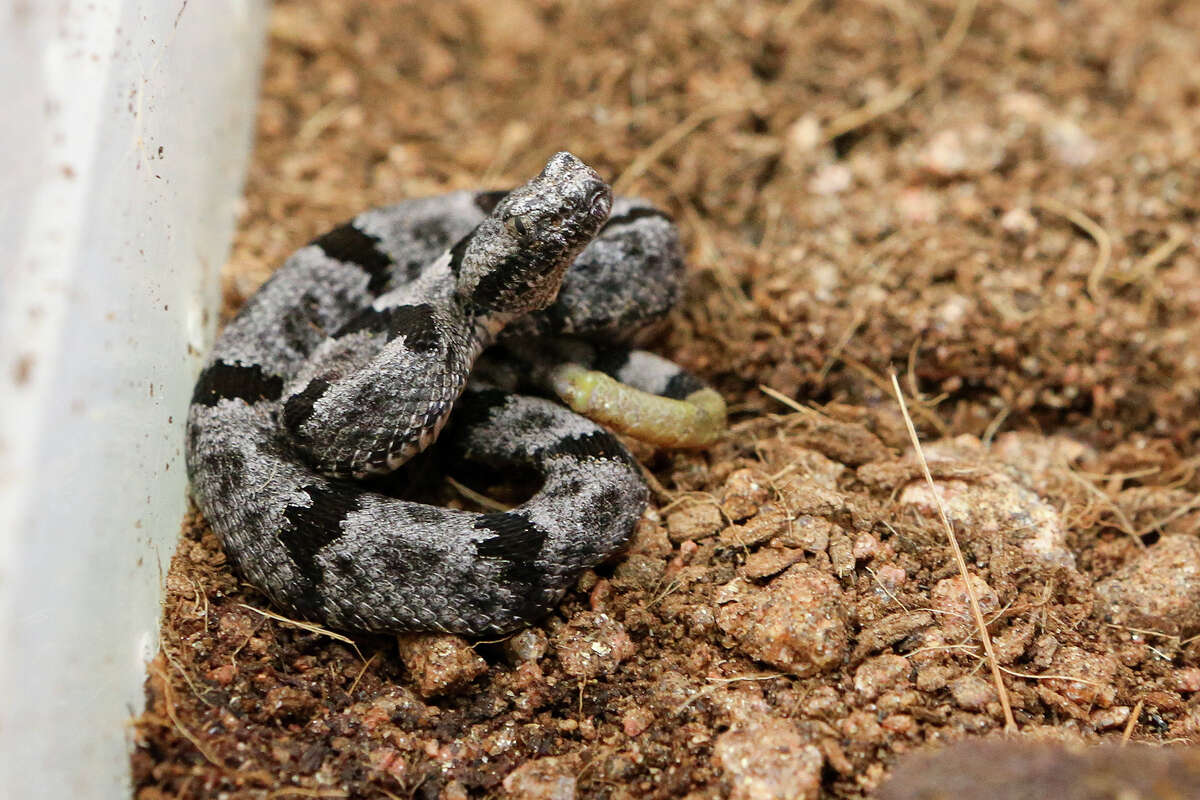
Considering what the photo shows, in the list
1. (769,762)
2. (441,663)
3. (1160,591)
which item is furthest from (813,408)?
(441,663)

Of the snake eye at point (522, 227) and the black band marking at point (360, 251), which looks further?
the black band marking at point (360, 251)

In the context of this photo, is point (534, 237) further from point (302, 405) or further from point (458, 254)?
point (302, 405)

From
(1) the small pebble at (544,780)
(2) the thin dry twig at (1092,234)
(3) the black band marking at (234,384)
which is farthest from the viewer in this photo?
(2) the thin dry twig at (1092,234)

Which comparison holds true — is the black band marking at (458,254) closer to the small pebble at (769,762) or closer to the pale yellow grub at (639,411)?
the pale yellow grub at (639,411)

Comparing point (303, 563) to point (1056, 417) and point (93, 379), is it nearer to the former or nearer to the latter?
point (93, 379)

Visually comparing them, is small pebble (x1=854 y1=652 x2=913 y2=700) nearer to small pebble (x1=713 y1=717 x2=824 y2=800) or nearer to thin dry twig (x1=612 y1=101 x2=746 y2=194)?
→ small pebble (x1=713 y1=717 x2=824 y2=800)

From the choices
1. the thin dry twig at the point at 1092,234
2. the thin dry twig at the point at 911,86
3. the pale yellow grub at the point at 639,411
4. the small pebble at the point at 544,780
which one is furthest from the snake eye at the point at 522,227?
the thin dry twig at the point at 1092,234
